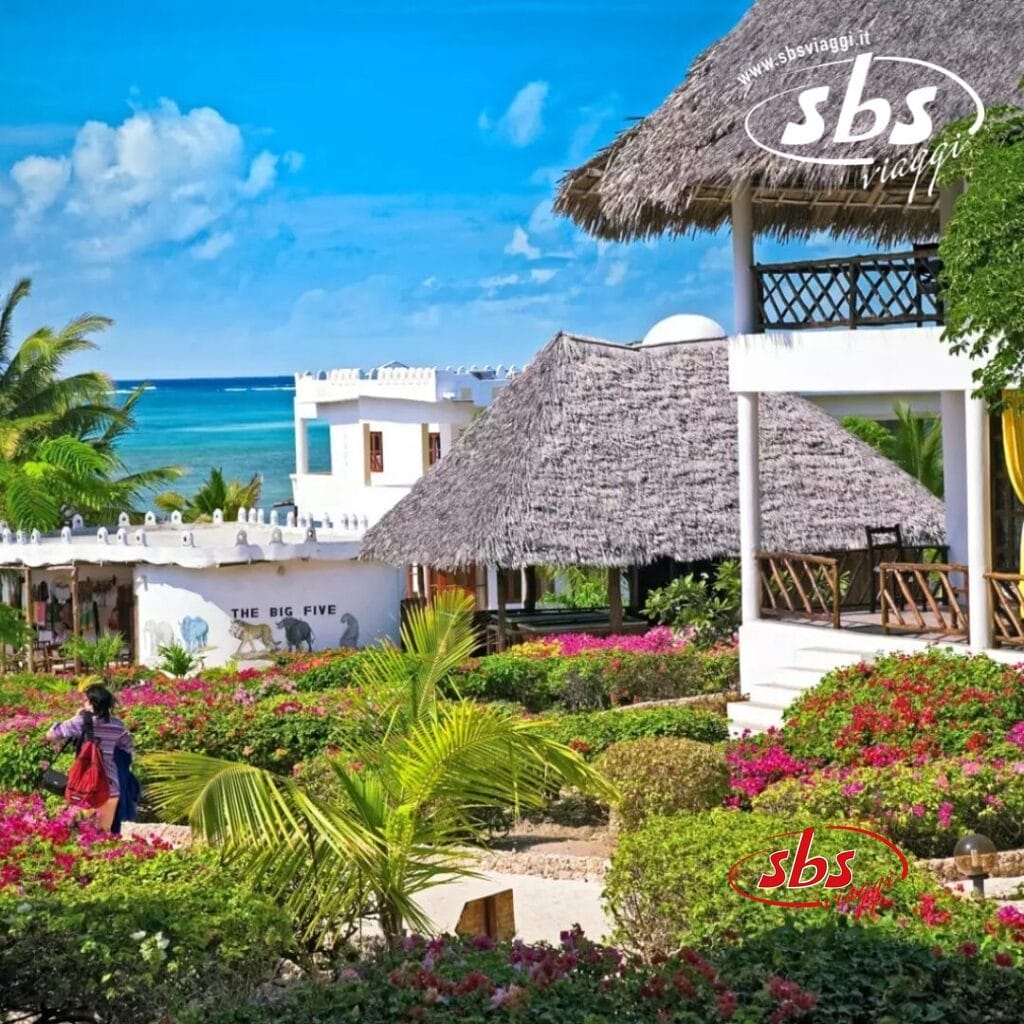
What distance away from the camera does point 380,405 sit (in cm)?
3703

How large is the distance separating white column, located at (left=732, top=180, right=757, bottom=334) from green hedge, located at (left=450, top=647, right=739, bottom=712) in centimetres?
367

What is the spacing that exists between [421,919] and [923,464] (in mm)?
22804

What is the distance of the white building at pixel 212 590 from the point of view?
2741 cm

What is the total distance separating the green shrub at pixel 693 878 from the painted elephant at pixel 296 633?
58.3 feet

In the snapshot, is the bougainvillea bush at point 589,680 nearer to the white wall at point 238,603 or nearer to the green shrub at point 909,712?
the green shrub at point 909,712

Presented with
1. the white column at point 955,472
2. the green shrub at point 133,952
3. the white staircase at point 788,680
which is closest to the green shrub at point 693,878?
the green shrub at point 133,952

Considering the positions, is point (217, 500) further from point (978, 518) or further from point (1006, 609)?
point (1006, 609)

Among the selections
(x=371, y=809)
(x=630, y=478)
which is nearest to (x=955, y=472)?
(x=630, y=478)

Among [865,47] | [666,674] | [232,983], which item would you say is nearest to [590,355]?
[666,674]

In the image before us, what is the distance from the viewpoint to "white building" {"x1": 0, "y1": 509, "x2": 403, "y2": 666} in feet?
89.9

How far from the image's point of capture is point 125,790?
12.3 meters

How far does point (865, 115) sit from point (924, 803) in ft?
22.9

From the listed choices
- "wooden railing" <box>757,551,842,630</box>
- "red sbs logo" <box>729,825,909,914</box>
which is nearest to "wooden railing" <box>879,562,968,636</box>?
"wooden railing" <box>757,551,842,630</box>

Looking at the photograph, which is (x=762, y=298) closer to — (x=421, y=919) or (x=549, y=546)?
(x=549, y=546)
